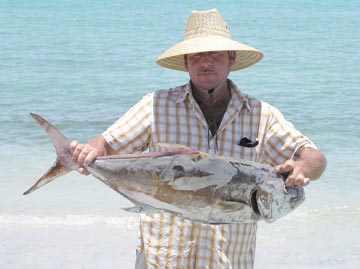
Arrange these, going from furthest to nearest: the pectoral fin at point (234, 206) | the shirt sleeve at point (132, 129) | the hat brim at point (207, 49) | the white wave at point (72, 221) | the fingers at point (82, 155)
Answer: the white wave at point (72, 221), the shirt sleeve at point (132, 129), the hat brim at point (207, 49), the fingers at point (82, 155), the pectoral fin at point (234, 206)

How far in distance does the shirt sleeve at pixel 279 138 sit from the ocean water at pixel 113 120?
9.00 feet

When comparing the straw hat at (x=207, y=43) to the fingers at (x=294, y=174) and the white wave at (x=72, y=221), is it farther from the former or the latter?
the white wave at (x=72, y=221)

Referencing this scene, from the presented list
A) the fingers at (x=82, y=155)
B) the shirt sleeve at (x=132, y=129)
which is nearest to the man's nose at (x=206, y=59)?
the shirt sleeve at (x=132, y=129)

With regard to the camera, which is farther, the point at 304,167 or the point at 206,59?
the point at 206,59

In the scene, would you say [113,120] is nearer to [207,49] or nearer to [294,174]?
[207,49]

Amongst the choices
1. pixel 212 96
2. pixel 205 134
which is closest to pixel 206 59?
pixel 212 96

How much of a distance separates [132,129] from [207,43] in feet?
1.67

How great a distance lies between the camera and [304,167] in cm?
294

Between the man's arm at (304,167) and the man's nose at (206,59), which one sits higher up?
the man's nose at (206,59)

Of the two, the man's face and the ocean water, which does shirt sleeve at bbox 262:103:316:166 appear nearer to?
the man's face

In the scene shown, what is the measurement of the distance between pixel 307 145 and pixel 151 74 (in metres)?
14.5

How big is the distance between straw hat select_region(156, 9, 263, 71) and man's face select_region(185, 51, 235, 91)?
0.06 m

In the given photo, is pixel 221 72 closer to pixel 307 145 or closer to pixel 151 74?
pixel 307 145

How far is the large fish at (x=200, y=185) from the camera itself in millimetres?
2705
